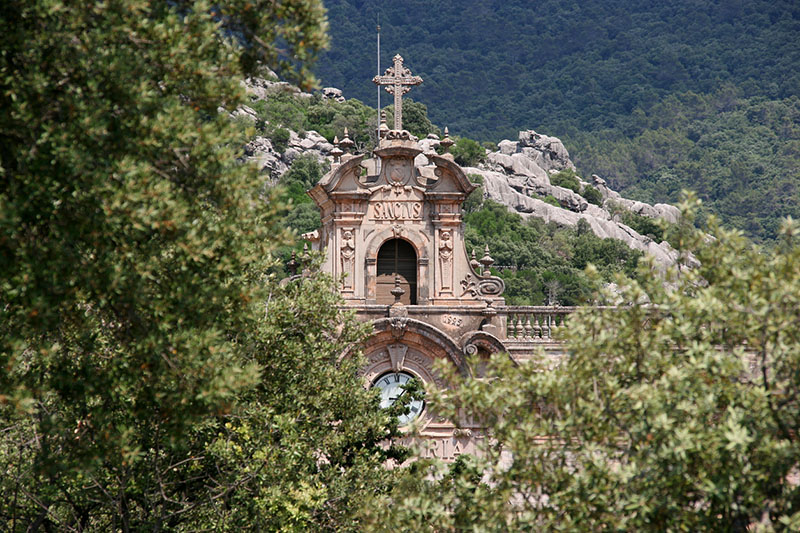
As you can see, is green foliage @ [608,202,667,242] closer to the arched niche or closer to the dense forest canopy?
the dense forest canopy

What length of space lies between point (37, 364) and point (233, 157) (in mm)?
4369

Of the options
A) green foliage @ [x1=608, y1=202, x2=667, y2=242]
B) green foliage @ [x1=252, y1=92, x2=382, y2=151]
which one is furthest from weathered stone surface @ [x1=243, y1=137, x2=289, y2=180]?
green foliage @ [x1=608, y1=202, x2=667, y2=242]

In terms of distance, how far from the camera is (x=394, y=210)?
3131 centimetres

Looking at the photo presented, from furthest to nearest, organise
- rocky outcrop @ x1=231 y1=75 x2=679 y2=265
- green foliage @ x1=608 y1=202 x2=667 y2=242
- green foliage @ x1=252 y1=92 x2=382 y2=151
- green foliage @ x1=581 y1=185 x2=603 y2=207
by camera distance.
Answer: green foliage @ x1=581 y1=185 x2=603 y2=207, green foliage @ x1=252 y1=92 x2=382 y2=151, green foliage @ x1=608 y1=202 x2=667 y2=242, rocky outcrop @ x1=231 y1=75 x2=679 y2=265

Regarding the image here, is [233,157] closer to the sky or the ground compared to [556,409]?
closer to the sky

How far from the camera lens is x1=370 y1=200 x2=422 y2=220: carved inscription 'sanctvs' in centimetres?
3130

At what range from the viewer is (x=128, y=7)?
1320cm

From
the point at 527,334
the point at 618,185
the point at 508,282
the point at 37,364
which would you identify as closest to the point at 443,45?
the point at 618,185

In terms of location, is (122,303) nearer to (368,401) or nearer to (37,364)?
(37,364)

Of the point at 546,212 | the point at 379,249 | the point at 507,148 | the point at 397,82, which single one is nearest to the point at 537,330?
the point at 379,249

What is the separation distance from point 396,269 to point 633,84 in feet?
483

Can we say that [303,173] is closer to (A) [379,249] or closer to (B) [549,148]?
(B) [549,148]

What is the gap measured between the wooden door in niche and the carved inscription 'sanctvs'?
2.35ft

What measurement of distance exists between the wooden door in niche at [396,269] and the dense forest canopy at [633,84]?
94.9 metres
